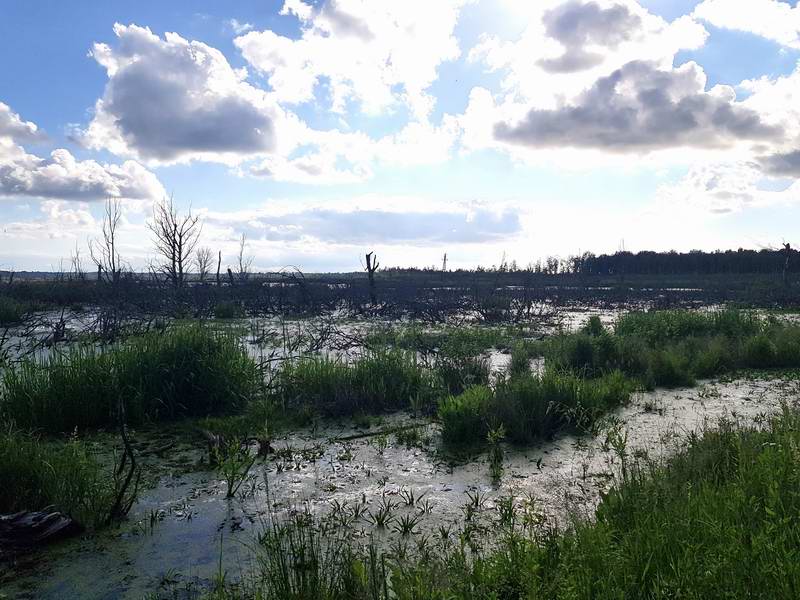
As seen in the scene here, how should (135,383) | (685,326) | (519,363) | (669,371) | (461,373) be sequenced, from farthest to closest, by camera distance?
1. (685,326)
2. (519,363)
3. (669,371)
4. (461,373)
5. (135,383)

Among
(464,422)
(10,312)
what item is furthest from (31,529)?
(10,312)

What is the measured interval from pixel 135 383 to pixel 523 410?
5033mm

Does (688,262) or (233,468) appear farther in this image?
(688,262)

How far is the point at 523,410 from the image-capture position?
264 inches

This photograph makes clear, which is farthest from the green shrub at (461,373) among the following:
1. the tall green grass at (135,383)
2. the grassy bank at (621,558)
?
the grassy bank at (621,558)

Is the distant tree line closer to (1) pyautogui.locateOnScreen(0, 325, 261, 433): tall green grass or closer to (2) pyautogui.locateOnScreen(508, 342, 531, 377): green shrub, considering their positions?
(2) pyautogui.locateOnScreen(508, 342, 531, 377): green shrub

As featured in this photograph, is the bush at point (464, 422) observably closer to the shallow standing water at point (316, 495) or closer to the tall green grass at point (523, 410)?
the tall green grass at point (523, 410)

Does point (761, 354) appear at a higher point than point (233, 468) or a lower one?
higher

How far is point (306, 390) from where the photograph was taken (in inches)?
324

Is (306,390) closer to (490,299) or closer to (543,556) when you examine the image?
(543,556)

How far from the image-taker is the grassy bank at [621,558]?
2.83 metres

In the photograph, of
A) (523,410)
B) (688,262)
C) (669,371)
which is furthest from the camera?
(688,262)

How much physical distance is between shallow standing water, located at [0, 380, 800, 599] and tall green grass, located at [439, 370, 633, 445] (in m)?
0.25

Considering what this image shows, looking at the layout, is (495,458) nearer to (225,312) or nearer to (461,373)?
(461,373)
